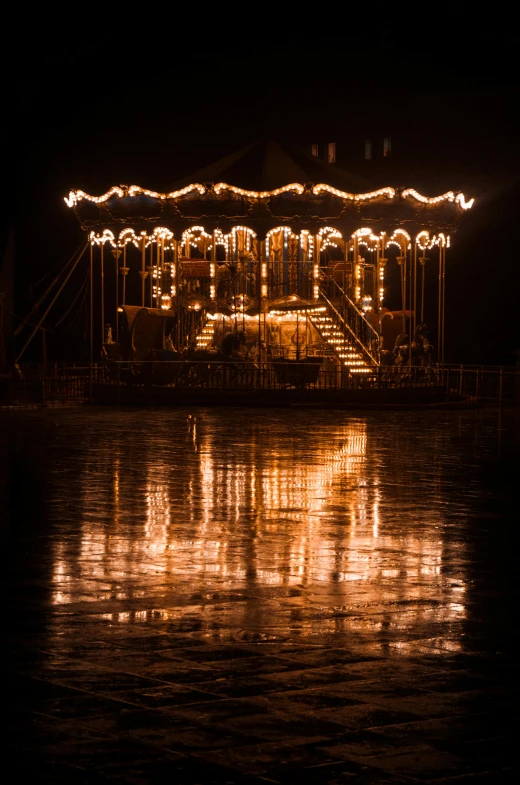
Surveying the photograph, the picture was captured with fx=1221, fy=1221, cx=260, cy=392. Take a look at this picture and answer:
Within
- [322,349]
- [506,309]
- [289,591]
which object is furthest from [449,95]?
[289,591]

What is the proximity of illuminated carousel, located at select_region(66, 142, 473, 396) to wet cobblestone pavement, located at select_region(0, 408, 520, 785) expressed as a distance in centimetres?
1604

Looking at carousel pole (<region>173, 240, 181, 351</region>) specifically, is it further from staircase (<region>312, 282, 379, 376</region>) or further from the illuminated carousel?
staircase (<region>312, 282, 379, 376</region>)

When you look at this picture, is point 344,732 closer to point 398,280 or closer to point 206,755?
point 206,755

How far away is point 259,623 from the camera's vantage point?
21.4 feet

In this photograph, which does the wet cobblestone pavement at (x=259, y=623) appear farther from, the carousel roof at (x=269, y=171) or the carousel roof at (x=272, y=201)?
the carousel roof at (x=269, y=171)

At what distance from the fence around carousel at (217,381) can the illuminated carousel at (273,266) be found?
207 millimetres

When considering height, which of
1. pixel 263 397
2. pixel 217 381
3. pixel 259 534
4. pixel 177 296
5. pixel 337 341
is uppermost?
pixel 177 296

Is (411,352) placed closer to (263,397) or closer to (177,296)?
(263,397)

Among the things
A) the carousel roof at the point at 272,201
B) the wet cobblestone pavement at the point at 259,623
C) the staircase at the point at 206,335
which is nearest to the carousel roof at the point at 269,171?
the carousel roof at the point at 272,201

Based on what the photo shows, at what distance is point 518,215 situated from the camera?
43.1 m

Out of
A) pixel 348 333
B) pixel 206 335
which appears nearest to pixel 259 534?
pixel 348 333

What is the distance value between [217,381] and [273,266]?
4.21m

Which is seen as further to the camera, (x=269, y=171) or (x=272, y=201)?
(x=269, y=171)

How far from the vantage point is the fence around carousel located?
2844 cm
